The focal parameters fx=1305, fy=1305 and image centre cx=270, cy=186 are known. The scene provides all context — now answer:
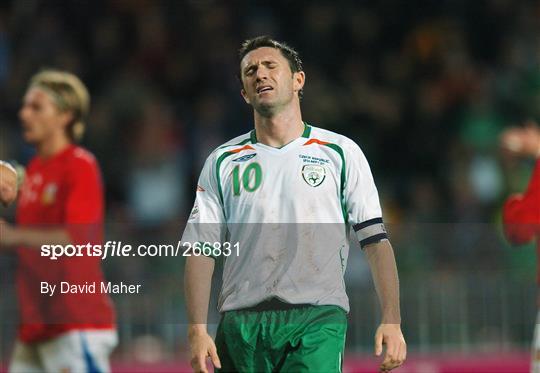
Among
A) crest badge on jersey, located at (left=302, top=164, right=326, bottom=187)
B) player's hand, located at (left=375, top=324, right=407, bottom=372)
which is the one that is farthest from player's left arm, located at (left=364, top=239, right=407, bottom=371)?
crest badge on jersey, located at (left=302, top=164, right=326, bottom=187)

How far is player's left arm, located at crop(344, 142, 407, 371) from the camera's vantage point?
5.80m

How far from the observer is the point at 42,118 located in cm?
815

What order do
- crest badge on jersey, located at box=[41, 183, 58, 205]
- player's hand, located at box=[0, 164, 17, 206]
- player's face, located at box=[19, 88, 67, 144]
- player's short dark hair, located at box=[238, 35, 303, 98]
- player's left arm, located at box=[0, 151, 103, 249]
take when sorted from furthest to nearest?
player's face, located at box=[19, 88, 67, 144]
crest badge on jersey, located at box=[41, 183, 58, 205]
player's left arm, located at box=[0, 151, 103, 249]
player's hand, located at box=[0, 164, 17, 206]
player's short dark hair, located at box=[238, 35, 303, 98]

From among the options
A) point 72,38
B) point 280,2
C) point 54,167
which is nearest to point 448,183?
point 280,2

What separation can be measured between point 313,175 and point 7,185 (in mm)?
1707

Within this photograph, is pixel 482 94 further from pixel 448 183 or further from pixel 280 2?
pixel 280 2

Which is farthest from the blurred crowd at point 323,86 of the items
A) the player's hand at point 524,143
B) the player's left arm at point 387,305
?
the player's left arm at point 387,305

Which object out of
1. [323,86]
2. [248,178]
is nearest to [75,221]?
[248,178]

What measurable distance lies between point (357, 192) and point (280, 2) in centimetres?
1019

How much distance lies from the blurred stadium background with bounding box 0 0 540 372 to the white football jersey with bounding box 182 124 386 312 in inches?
209

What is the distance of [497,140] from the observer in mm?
13867

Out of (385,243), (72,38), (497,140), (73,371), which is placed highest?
(72,38)

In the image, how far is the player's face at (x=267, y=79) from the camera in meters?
6.05

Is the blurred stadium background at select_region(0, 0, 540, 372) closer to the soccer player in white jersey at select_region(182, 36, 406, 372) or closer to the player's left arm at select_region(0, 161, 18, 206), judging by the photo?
the player's left arm at select_region(0, 161, 18, 206)
